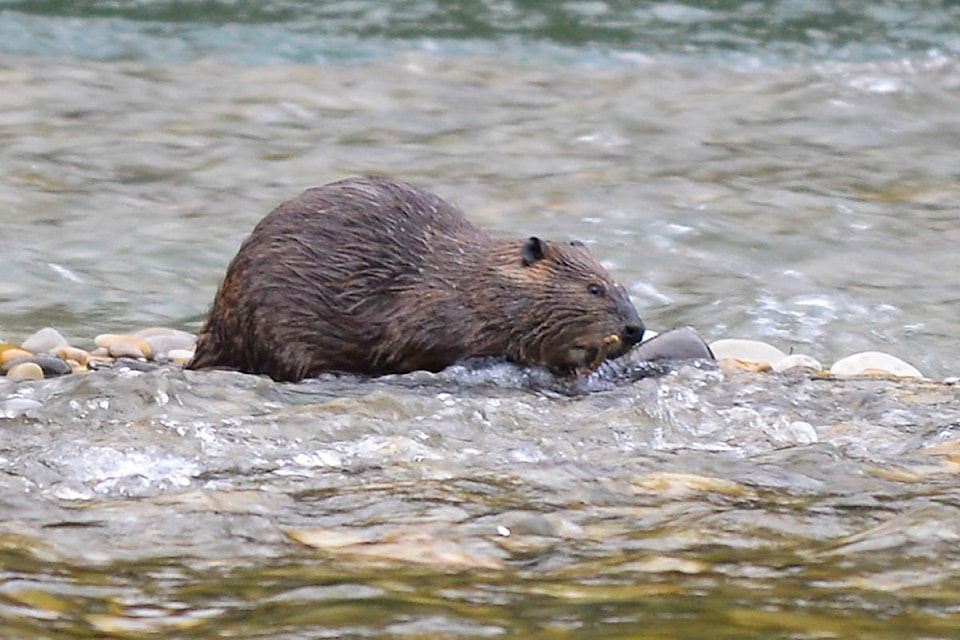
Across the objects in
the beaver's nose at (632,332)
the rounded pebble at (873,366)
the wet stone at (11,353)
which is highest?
the beaver's nose at (632,332)

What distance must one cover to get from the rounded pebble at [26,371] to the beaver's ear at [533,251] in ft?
5.98

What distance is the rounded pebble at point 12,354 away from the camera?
6750 mm

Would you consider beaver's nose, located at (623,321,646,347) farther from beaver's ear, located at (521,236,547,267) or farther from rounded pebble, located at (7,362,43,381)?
rounded pebble, located at (7,362,43,381)

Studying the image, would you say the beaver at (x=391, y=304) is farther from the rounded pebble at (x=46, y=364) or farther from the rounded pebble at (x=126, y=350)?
the rounded pebble at (x=126, y=350)

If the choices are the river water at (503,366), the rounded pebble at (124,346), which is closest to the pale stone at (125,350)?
the rounded pebble at (124,346)

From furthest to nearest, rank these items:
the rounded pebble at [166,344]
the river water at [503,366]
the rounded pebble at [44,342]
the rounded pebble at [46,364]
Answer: the rounded pebble at [166,344]
the rounded pebble at [44,342]
the rounded pebble at [46,364]
the river water at [503,366]

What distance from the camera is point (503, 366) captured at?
6508 millimetres

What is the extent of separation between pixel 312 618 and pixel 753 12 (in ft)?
49.3

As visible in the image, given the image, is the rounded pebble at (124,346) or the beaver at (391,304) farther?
the rounded pebble at (124,346)

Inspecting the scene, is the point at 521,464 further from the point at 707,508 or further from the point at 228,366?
the point at 228,366

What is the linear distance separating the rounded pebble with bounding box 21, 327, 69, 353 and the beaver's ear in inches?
78.7

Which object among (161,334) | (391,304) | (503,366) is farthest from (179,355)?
(503,366)

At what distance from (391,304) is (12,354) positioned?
1.52 meters

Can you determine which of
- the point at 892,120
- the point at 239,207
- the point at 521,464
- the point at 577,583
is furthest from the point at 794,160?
the point at 577,583
